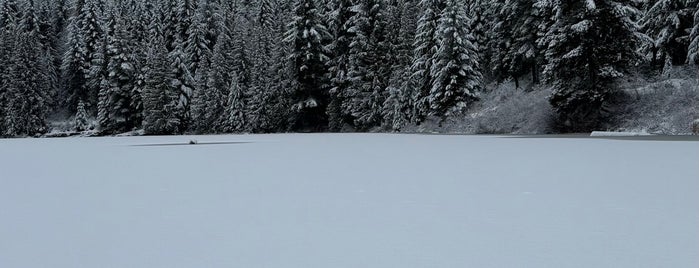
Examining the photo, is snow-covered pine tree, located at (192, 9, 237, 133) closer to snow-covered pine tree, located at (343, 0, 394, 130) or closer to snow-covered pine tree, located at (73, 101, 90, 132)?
snow-covered pine tree, located at (343, 0, 394, 130)

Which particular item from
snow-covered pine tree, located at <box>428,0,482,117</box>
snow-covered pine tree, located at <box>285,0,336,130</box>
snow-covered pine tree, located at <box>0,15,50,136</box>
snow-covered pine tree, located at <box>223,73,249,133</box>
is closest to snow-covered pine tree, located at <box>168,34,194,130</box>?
snow-covered pine tree, located at <box>223,73,249,133</box>

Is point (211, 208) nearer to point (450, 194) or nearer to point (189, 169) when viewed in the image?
point (450, 194)

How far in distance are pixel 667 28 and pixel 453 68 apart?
12223 mm

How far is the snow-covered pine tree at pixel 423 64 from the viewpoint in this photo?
38.2 metres

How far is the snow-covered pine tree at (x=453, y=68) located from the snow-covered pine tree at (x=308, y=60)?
14.0 meters

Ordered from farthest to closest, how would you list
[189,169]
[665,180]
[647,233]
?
[189,169], [665,180], [647,233]

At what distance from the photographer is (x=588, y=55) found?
25938 mm

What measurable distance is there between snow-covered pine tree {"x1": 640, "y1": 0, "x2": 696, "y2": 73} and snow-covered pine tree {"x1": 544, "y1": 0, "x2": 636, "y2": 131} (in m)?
3.53

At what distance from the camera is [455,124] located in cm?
3519

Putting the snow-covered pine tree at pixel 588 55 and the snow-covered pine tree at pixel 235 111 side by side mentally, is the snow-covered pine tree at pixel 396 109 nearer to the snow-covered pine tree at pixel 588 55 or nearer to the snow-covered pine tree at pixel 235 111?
the snow-covered pine tree at pixel 588 55

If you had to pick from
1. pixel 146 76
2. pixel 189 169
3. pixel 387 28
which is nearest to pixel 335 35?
pixel 387 28

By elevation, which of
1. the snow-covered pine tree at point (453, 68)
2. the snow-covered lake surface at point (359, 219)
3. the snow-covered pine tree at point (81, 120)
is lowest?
the snow-covered lake surface at point (359, 219)

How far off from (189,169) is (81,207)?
15.8 ft

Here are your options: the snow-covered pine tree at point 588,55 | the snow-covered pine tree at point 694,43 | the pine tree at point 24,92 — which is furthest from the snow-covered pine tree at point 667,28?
the pine tree at point 24,92
